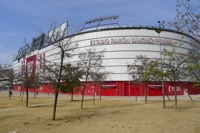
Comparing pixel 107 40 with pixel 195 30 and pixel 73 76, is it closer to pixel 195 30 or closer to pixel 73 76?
pixel 73 76

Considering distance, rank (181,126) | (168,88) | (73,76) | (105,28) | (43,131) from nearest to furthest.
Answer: (43,131) → (181,126) → (73,76) → (168,88) → (105,28)

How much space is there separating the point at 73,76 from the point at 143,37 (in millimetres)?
43332

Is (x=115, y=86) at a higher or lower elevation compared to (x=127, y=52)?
lower

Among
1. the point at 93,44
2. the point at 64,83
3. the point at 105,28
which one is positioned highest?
the point at 105,28

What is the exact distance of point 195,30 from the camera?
22.5 feet

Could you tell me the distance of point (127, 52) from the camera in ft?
180

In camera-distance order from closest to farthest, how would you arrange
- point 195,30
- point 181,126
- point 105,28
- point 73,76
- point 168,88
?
point 195,30 → point 181,126 → point 73,76 → point 168,88 → point 105,28

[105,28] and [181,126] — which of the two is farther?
[105,28]

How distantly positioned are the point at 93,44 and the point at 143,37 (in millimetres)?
13912

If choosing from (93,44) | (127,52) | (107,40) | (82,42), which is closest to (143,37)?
(127,52)

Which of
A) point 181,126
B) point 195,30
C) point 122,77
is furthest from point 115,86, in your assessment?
point 195,30

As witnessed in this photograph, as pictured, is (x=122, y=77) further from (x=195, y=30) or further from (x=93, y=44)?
(x=195, y=30)

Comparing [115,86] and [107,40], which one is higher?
[107,40]

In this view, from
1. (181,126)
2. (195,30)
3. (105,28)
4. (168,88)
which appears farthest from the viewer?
(105,28)
